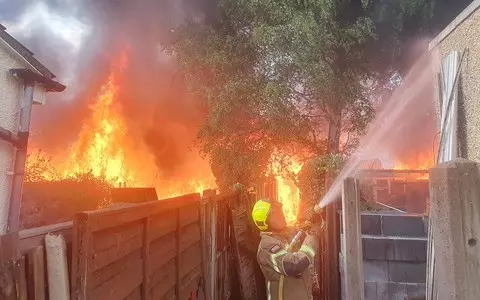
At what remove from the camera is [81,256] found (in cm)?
197

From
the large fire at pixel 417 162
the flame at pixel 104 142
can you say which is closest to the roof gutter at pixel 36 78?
the flame at pixel 104 142

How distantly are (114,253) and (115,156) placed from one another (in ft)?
50.8

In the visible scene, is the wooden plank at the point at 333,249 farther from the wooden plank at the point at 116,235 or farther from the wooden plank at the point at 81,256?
the wooden plank at the point at 81,256

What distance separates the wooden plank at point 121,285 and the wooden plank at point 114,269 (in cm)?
2

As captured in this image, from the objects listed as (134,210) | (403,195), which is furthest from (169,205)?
(403,195)

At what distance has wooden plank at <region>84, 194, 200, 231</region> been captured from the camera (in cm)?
211

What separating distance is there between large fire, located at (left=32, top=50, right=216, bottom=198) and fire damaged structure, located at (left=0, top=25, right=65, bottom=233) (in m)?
9.52

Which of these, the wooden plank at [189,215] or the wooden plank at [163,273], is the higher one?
the wooden plank at [189,215]

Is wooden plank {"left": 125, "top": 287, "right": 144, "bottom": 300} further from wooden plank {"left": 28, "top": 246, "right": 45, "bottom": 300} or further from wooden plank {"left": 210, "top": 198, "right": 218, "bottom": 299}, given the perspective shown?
wooden plank {"left": 210, "top": 198, "right": 218, "bottom": 299}

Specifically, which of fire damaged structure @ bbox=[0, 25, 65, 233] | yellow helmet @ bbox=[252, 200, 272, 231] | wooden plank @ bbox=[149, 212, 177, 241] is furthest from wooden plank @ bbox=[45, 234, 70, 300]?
fire damaged structure @ bbox=[0, 25, 65, 233]

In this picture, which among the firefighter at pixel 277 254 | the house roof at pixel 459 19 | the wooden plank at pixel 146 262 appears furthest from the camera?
the firefighter at pixel 277 254

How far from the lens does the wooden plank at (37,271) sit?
1748 millimetres

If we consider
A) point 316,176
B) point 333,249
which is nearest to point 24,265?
point 333,249

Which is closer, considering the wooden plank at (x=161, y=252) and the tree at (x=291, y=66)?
the wooden plank at (x=161, y=252)
